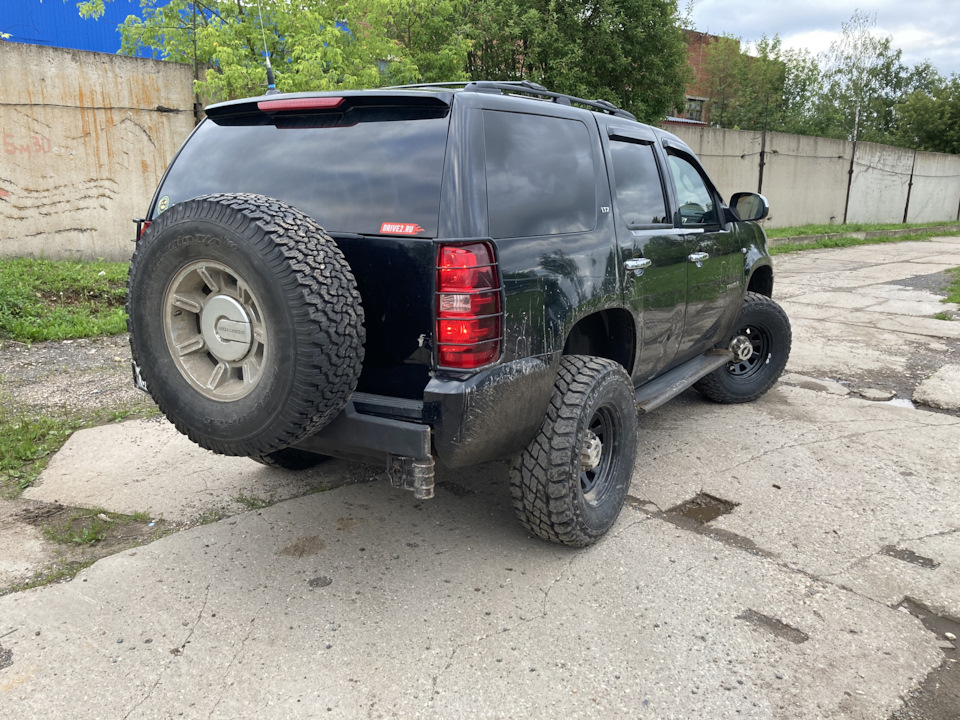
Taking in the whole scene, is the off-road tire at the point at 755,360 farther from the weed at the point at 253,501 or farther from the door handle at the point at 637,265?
the weed at the point at 253,501

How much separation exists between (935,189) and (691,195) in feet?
86.8

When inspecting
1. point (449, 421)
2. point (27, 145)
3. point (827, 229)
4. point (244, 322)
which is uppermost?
point (27, 145)

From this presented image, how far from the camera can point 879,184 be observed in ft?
74.2

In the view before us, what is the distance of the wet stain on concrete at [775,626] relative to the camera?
2.73 meters

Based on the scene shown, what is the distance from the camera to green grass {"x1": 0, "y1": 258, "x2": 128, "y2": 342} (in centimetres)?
650

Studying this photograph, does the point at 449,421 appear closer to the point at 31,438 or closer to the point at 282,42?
the point at 31,438

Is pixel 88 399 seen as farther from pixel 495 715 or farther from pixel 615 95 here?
pixel 615 95

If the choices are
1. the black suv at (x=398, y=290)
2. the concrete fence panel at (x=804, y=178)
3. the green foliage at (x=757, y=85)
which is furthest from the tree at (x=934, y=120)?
the black suv at (x=398, y=290)

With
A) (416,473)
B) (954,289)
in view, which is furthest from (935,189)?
(416,473)

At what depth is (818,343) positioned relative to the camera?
742 cm

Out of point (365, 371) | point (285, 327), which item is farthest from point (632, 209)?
point (285, 327)

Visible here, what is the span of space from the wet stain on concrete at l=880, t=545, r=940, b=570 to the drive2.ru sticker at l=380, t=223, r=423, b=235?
2.55 m

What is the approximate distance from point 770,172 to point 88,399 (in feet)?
55.6

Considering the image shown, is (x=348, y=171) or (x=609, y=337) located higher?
(x=348, y=171)
